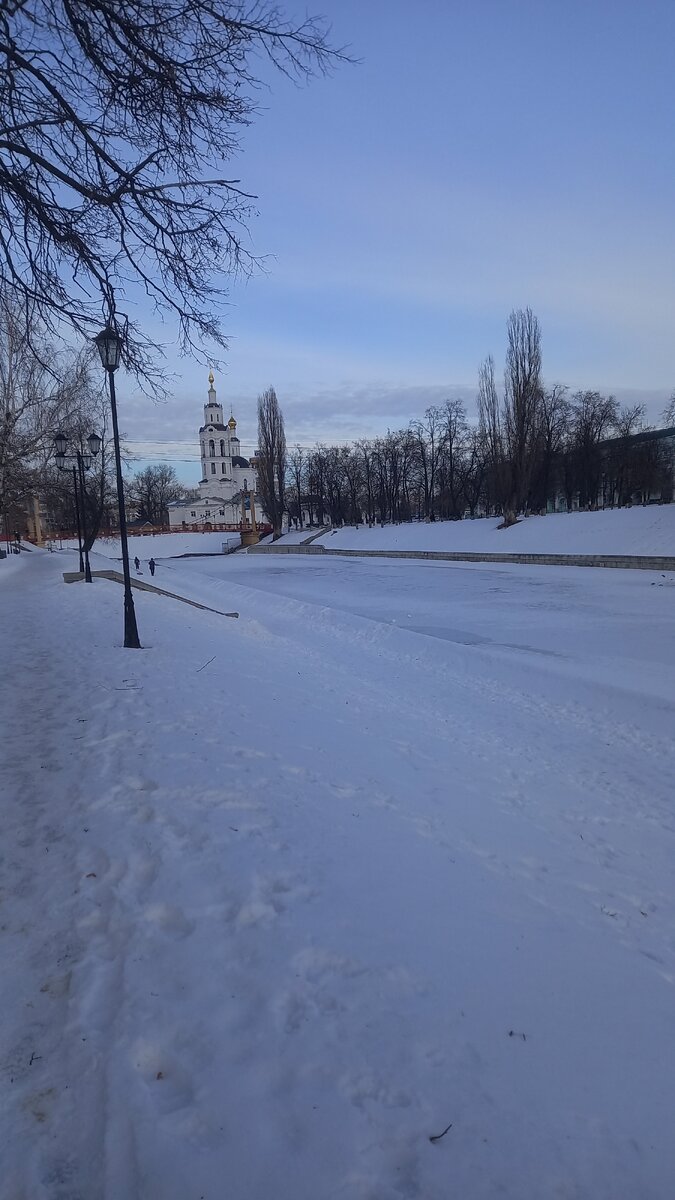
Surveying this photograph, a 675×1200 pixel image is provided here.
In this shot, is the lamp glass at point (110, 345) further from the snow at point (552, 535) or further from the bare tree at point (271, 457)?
the bare tree at point (271, 457)

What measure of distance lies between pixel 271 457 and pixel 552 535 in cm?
3564

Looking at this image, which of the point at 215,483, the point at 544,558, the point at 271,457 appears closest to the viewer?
the point at 544,558

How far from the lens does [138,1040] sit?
239 cm

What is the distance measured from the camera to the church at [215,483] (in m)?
93.3

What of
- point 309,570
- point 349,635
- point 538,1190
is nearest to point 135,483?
point 309,570

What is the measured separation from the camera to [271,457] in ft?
215

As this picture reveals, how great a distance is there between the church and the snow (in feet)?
138

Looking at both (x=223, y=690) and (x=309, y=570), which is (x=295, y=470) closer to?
(x=309, y=570)

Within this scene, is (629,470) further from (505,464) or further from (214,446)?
(214,446)

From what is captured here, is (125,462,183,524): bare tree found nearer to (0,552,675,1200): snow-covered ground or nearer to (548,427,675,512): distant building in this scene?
(548,427,675,512): distant building

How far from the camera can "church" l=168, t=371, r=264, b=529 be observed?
93312mm

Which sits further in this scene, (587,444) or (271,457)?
(271,457)

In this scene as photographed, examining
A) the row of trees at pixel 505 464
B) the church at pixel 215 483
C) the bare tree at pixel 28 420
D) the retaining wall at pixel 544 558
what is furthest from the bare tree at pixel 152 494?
the bare tree at pixel 28 420

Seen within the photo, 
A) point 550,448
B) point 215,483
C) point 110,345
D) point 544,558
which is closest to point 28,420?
point 110,345
